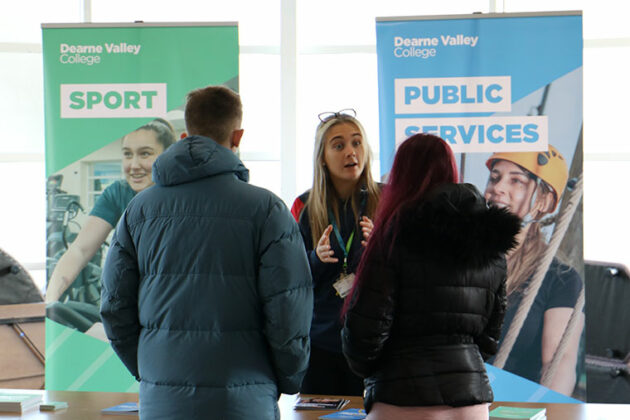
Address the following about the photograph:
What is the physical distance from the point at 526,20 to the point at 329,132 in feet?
5.73

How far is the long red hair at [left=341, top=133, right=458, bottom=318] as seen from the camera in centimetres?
210

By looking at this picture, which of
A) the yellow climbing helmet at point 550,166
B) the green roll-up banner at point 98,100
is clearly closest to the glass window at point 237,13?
the green roll-up banner at point 98,100

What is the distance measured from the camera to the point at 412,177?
215 centimetres

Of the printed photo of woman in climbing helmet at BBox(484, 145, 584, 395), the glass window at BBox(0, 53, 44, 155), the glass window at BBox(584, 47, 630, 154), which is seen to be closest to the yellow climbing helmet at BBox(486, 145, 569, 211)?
the printed photo of woman in climbing helmet at BBox(484, 145, 584, 395)

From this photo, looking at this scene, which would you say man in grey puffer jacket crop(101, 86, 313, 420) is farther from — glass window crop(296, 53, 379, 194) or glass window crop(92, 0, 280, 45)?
glass window crop(92, 0, 280, 45)

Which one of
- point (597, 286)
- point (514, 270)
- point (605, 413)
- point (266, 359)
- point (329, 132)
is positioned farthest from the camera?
point (597, 286)

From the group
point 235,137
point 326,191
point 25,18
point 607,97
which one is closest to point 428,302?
point 235,137

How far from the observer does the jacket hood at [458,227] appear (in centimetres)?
200

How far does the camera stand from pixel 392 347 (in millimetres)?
2084

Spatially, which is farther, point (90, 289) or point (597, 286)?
point (597, 286)

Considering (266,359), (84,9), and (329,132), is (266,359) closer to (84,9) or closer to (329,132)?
(329,132)

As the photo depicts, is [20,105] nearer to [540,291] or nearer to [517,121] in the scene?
[517,121]

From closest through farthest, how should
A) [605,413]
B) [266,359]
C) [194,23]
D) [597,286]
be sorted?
[266,359], [605,413], [194,23], [597,286]

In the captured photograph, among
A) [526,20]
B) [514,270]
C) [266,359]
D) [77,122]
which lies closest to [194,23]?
[77,122]
